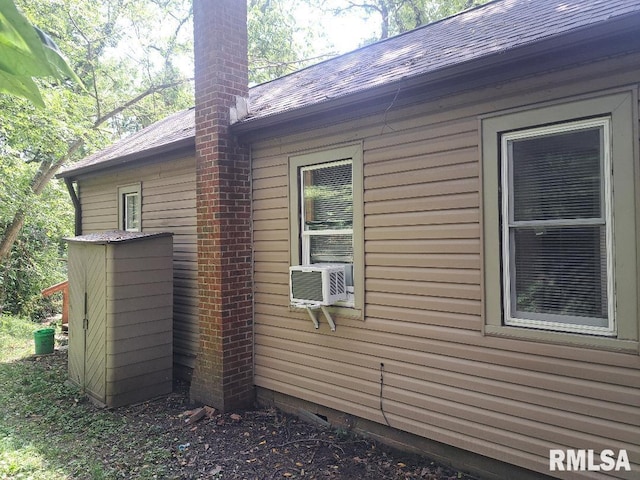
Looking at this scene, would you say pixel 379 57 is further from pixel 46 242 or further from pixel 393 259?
pixel 46 242

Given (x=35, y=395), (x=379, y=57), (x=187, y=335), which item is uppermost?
(x=379, y=57)

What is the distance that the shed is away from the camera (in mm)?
5707

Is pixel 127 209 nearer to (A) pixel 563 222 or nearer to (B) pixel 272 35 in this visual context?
(A) pixel 563 222

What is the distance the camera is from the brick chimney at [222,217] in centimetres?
536

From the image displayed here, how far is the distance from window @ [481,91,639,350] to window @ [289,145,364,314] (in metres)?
1.33

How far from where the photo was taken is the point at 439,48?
451cm

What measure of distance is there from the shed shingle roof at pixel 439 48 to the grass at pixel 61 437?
3577 millimetres

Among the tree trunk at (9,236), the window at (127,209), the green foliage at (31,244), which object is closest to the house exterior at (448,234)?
the window at (127,209)

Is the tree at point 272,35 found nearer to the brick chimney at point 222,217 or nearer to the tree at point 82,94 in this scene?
the tree at point 82,94

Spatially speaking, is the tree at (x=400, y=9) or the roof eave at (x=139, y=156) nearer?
the roof eave at (x=139, y=156)

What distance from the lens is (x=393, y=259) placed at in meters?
4.28

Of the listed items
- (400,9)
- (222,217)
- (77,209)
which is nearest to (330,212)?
(222,217)

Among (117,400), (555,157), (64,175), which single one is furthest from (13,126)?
(555,157)

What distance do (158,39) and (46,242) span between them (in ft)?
28.4
